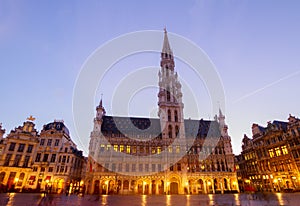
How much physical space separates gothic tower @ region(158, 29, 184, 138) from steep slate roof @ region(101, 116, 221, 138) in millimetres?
2944

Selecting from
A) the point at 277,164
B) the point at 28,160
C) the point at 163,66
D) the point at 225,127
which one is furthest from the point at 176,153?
the point at 28,160

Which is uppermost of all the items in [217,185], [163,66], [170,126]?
[163,66]

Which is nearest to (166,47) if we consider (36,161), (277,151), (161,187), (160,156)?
(160,156)

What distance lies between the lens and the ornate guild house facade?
4397cm

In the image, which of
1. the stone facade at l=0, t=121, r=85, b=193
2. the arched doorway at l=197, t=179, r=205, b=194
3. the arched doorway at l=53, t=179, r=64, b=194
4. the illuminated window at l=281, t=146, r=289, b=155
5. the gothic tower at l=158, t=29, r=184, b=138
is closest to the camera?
the stone facade at l=0, t=121, r=85, b=193

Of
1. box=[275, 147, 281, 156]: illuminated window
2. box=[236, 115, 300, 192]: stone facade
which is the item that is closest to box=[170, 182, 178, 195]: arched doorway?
box=[236, 115, 300, 192]: stone facade

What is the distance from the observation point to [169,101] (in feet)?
189

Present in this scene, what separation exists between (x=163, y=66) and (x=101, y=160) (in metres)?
38.5

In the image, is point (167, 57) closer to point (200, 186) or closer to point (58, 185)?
point (200, 186)

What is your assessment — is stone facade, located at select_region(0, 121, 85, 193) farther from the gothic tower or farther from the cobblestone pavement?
the gothic tower

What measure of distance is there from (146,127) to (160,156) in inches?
404

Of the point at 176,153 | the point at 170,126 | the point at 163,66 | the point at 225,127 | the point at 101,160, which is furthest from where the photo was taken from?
the point at 163,66

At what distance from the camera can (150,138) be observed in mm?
49969

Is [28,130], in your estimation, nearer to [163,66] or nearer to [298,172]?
[163,66]
